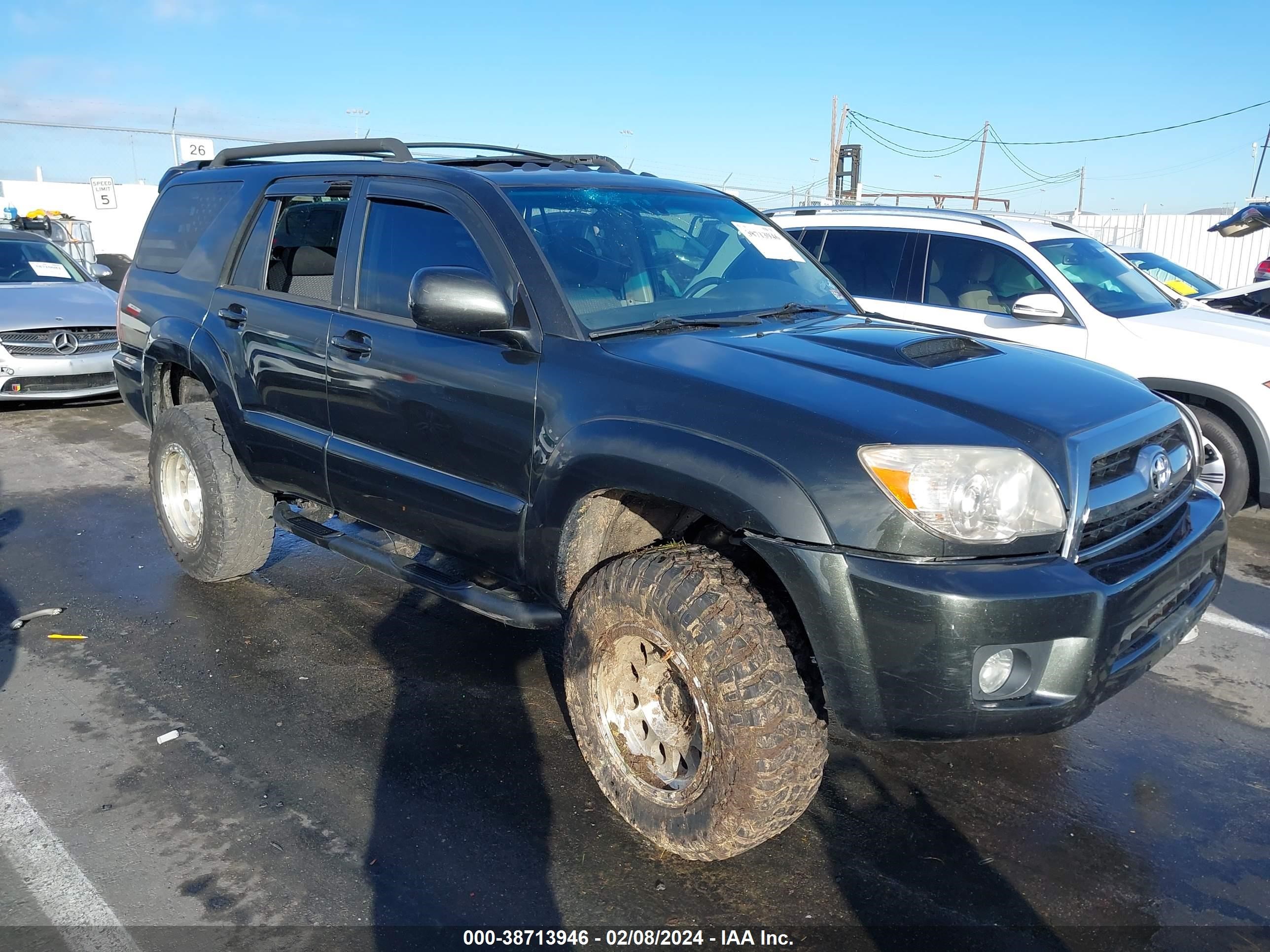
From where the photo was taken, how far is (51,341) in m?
8.95

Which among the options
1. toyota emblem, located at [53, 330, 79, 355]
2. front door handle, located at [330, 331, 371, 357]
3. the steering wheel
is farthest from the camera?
toyota emblem, located at [53, 330, 79, 355]

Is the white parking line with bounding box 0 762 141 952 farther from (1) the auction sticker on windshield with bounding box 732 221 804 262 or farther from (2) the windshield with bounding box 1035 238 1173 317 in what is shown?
(2) the windshield with bounding box 1035 238 1173 317

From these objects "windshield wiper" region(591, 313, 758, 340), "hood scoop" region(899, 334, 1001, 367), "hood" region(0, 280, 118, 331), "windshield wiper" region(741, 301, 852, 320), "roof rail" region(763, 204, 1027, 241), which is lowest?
"hood" region(0, 280, 118, 331)

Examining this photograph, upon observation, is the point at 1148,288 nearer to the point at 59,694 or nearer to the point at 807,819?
the point at 807,819

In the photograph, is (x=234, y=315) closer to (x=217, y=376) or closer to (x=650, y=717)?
(x=217, y=376)

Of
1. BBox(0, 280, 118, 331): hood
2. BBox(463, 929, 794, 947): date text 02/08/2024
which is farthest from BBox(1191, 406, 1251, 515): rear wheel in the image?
BBox(0, 280, 118, 331): hood

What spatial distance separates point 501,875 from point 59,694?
2186mm

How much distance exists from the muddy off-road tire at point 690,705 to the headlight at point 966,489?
0.51 metres

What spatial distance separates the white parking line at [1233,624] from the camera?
4.61 meters

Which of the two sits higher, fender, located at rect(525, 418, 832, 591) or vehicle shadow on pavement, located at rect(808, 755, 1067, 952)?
fender, located at rect(525, 418, 832, 591)

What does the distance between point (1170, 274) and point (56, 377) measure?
1139 cm

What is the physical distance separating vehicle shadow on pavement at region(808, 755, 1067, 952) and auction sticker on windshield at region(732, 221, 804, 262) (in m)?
2.06

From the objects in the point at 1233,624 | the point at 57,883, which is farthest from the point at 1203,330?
the point at 57,883

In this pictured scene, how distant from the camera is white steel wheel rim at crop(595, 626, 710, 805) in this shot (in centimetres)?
286
